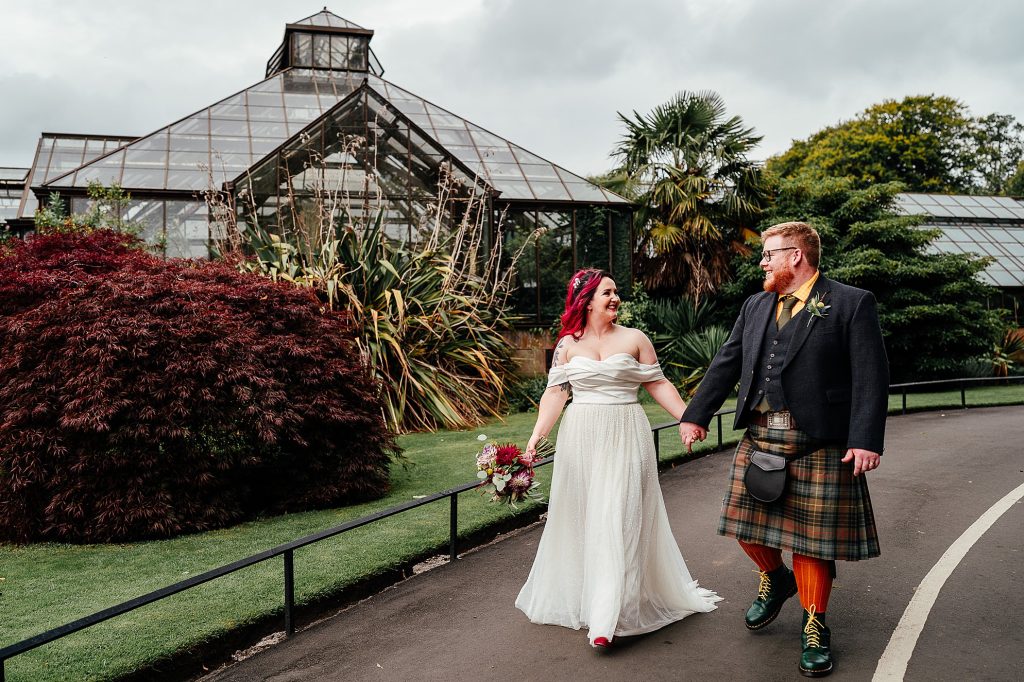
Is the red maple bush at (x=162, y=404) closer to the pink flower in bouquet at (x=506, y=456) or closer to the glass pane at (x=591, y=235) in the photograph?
the pink flower in bouquet at (x=506, y=456)

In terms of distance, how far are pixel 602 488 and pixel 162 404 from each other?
4221 mm

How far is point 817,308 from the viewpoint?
13.2 feet

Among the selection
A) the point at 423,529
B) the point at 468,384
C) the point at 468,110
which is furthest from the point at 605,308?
the point at 468,110

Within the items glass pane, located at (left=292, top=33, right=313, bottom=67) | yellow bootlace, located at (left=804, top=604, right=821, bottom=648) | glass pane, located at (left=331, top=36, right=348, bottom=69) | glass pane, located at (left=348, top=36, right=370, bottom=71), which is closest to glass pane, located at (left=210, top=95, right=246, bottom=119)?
glass pane, located at (left=292, top=33, right=313, bottom=67)

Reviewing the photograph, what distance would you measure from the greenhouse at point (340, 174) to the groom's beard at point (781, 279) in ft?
39.8

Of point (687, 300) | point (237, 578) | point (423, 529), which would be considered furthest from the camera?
point (687, 300)

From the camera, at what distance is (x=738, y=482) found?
431cm

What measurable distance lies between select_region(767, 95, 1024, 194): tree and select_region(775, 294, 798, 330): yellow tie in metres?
38.5

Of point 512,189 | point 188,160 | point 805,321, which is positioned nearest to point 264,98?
point 188,160

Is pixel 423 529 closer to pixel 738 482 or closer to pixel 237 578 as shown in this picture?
pixel 237 578

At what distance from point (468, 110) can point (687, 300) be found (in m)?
59.1

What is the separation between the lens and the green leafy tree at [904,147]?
136 ft

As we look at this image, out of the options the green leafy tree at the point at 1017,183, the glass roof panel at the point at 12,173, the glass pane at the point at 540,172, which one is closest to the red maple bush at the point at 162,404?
the glass pane at the point at 540,172

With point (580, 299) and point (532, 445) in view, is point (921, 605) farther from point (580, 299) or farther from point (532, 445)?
point (580, 299)
